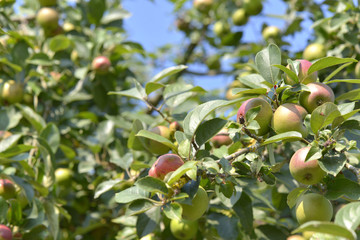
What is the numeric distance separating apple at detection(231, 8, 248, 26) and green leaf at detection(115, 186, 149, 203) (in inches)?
87.0

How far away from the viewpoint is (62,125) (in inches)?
92.4

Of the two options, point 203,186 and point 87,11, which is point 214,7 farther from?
point 203,186

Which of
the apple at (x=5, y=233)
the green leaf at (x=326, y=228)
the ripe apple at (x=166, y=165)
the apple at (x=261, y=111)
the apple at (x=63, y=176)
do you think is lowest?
the apple at (x=63, y=176)

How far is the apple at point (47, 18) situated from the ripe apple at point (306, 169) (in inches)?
79.2

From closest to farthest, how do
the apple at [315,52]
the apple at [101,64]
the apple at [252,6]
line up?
the apple at [315,52] < the apple at [101,64] < the apple at [252,6]

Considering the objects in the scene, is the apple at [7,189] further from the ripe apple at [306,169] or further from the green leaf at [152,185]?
the ripe apple at [306,169]

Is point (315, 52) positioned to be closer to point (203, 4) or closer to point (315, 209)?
point (315, 209)

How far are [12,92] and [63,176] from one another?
1.66 feet

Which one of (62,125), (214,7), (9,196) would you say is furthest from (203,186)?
(214,7)

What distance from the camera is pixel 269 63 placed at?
4.06 ft

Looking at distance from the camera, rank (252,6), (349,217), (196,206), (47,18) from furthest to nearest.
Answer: (252,6) < (47,18) < (196,206) < (349,217)

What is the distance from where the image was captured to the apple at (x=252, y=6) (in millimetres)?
2961

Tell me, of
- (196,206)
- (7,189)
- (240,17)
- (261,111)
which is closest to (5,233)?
(7,189)

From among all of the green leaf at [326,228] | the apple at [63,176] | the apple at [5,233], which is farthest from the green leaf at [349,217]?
the apple at [63,176]
